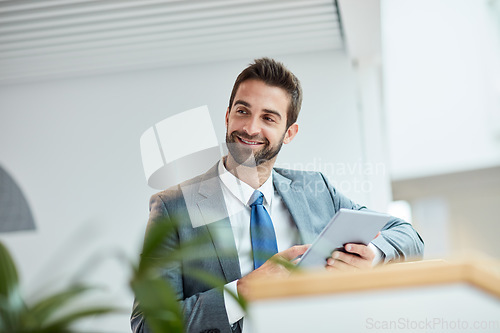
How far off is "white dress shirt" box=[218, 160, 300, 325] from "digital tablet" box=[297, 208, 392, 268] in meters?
0.55

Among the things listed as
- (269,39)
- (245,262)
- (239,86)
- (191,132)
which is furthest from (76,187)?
(245,262)

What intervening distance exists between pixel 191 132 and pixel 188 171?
37cm

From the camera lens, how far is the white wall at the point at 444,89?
790 centimetres

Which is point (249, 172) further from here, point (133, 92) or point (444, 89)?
point (444, 89)

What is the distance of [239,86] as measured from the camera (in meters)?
2.83

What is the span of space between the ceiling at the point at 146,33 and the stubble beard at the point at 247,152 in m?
1.20

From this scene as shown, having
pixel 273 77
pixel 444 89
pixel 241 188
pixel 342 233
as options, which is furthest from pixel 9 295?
pixel 444 89

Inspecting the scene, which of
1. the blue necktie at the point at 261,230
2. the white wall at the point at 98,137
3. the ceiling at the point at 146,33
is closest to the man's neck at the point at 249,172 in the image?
the blue necktie at the point at 261,230

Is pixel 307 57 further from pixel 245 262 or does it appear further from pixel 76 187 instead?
pixel 245 262

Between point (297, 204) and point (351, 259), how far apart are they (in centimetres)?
67

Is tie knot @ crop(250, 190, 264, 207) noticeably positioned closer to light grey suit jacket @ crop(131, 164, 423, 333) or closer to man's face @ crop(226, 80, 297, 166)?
light grey suit jacket @ crop(131, 164, 423, 333)

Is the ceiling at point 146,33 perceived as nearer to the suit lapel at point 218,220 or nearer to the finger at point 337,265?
the suit lapel at point 218,220

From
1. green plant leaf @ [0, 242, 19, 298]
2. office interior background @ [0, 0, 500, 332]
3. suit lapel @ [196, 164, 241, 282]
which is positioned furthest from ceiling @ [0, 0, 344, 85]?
green plant leaf @ [0, 242, 19, 298]

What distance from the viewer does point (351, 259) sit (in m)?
1.79
